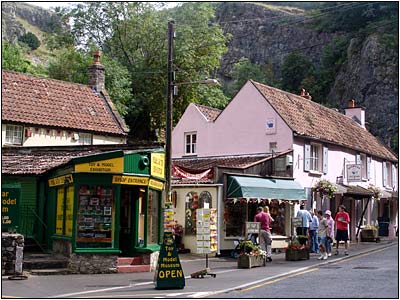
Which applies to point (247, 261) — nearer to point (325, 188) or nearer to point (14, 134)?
point (325, 188)

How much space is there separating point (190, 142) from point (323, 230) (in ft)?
43.1

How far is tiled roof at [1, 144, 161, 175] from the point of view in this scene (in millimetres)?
21125

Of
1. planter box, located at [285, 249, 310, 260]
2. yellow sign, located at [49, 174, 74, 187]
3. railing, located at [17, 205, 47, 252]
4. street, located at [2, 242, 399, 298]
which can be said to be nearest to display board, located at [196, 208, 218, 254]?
street, located at [2, 242, 399, 298]

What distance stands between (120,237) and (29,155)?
555cm

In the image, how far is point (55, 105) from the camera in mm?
32438

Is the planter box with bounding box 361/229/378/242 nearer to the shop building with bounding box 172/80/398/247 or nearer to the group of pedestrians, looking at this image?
the shop building with bounding box 172/80/398/247

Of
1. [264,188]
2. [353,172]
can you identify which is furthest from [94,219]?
[353,172]

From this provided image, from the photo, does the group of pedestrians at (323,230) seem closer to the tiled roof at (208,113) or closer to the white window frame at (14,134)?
the tiled roof at (208,113)

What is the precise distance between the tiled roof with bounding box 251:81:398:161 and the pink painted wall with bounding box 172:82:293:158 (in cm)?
45

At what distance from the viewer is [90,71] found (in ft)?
120

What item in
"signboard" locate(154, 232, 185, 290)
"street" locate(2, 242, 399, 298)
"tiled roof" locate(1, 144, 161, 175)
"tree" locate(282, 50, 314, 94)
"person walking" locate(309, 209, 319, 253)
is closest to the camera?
"street" locate(2, 242, 399, 298)

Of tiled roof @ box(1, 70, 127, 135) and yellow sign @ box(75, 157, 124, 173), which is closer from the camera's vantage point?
yellow sign @ box(75, 157, 124, 173)

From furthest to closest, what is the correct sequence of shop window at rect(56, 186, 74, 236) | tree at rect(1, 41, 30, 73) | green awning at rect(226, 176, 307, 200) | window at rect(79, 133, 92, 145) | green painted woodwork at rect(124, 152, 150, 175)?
tree at rect(1, 41, 30, 73)
window at rect(79, 133, 92, 145)
green awning at rect(226, 176, 307, 200)
shop window at rect(56, 186, 74, 236)
green painted woodwork at rect(124, 152, 150, 175)

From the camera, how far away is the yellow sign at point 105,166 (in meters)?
18.4
